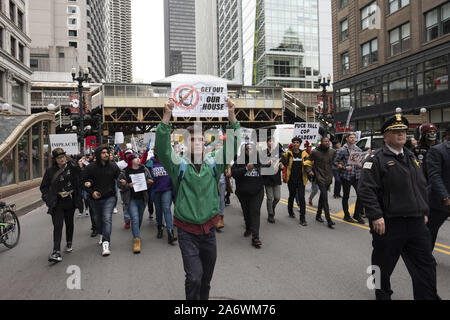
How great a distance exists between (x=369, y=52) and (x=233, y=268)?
1101 inches

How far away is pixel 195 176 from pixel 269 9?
66.5 meters

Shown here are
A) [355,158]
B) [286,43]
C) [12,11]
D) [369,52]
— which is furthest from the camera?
[286,43]

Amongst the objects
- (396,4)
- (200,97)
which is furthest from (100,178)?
(396,4)

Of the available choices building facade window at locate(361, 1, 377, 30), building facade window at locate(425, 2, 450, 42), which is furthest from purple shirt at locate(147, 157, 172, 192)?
building facade window at locate(361, 1, 377, 30)

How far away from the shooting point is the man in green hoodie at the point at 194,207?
294 centimetres

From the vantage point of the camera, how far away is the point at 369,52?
27.5 metres

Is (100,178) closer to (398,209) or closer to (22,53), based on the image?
(398,209)

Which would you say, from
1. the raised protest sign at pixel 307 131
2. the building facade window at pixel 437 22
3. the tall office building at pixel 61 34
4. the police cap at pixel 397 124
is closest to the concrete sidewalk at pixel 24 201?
the raised protest sign at pixel 307 131

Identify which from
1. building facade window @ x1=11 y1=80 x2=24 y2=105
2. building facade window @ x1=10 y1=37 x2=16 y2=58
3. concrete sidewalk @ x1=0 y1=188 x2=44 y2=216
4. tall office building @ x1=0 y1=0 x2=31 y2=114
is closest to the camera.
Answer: concrete sidewalk @ x1=0 y1=188 x2=44 y2=216

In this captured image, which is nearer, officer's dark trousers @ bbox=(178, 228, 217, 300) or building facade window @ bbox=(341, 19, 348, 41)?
officer's dark trousers @ bbox=(178, 228, 217, 300)

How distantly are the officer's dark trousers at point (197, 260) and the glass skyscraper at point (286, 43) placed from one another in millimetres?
60597

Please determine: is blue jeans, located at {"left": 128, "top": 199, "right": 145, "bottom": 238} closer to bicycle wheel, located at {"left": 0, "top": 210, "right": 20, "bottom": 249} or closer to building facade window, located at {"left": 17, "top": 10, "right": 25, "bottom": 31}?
bicycle wheel, located at {"left": 0, "top": 210, "right": 20, "bottom": 249}

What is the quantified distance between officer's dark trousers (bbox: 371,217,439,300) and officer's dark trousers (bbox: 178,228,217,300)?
5.77 feet

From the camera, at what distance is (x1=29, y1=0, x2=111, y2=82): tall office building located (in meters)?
71.1
